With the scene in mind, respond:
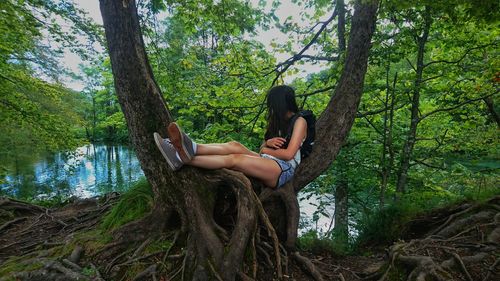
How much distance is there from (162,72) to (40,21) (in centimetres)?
347

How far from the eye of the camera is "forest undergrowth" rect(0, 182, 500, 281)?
9.07 feet

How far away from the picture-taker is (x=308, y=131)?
12.2 feet

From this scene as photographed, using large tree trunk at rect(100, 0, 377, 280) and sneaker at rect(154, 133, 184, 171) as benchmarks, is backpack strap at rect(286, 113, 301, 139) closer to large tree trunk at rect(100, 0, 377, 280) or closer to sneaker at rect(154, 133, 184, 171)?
large tree trunk at rect(100, 0, 377, 280)

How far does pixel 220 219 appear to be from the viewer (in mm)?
3416

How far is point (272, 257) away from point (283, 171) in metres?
0.94

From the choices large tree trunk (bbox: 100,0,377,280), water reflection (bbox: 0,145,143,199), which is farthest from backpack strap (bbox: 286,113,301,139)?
water reflection (bbox: 0,145,143,199)

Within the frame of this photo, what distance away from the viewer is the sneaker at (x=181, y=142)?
2746 mm

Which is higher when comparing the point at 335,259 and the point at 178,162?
the point at 178,162

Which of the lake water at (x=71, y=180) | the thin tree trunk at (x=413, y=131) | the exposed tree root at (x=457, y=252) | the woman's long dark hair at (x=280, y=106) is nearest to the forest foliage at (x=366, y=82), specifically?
the thin tree trunk at (x=413, y=131)

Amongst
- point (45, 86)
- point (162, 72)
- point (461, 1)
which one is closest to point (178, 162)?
point (461, 1)

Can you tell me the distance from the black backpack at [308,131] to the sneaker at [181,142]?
1.24 meters

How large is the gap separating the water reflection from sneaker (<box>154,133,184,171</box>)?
31.2 feet

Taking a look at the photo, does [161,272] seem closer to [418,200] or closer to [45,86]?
[418,200]

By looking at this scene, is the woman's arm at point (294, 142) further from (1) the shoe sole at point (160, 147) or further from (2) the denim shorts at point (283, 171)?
(1) the shoe sole at point (160, 147)
